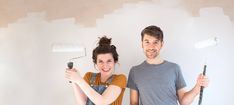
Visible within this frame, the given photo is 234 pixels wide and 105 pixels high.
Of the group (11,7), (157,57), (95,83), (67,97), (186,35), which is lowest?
(67,97)

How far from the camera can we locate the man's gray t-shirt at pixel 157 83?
177cm

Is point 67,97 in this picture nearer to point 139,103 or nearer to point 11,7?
point 139,103

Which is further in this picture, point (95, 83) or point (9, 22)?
point (9, 22)

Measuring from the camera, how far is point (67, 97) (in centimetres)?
208

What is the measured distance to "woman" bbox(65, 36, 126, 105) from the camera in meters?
1.67

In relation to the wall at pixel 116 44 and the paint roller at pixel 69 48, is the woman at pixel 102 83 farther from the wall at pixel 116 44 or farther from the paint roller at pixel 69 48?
the wall at pixel 116 44

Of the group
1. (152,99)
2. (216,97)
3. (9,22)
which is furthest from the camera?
(9,22)

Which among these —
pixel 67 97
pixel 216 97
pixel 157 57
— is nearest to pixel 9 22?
pixel 67 97

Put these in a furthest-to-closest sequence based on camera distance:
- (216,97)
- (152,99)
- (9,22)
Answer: (9,22) → (216,97) → (152,99)

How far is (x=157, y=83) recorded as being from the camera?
1776 millimetres

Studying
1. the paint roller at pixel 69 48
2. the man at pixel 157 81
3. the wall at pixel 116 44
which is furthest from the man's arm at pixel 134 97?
the paint roller at pixel 69 48

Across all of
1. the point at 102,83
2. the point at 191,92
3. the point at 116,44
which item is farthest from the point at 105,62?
the point at 191,92

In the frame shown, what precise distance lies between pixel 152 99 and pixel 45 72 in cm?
76

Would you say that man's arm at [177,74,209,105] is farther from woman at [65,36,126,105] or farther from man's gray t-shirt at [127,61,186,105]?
woman at [65,36,126,105]
